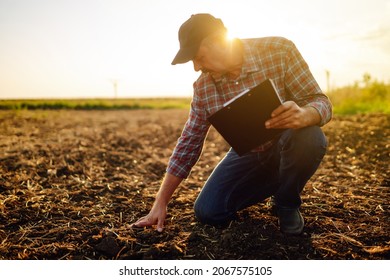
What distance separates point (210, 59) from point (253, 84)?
35cm

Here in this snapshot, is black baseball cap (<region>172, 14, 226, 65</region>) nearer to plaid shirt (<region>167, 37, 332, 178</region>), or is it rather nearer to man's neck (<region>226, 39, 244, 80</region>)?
man's neck (<region>226, 39, 244, 80</region>)

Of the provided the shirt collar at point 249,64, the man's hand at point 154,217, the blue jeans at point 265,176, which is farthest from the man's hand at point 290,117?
the man's hand at point 154,217

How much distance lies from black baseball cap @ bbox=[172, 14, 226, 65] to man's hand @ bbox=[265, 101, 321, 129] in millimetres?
534

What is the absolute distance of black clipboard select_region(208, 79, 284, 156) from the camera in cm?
179

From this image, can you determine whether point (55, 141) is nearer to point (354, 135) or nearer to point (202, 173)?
point (202, 173)

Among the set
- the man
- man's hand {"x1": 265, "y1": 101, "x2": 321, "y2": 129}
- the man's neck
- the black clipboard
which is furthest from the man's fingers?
the man's neck

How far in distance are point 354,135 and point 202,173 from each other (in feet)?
8.19

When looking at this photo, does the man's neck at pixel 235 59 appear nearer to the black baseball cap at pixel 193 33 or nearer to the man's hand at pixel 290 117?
the black baseball cap at pixel 193 33

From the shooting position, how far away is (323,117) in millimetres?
1945

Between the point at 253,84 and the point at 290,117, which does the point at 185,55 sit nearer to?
the point at 253,84

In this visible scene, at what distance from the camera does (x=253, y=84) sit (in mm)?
2205
